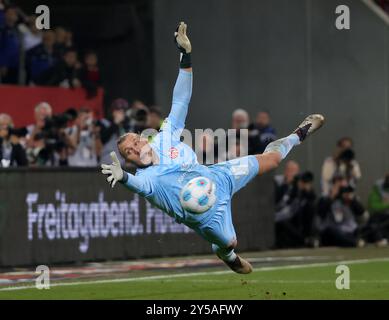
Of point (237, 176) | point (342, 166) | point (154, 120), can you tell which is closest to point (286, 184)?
point (342, 166)

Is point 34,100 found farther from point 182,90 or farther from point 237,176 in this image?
point 237,176

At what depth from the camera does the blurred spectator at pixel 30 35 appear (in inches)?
818

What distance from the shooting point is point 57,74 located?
21.2 m

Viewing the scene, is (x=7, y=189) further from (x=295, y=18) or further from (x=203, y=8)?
(x=295, y=18)

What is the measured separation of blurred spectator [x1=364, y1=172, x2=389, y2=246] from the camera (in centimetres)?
2239

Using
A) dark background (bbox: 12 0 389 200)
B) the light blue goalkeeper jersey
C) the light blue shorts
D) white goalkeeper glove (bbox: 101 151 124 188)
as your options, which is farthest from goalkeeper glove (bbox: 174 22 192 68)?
dark background (bbox: 12 0 389 200)

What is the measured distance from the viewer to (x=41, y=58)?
2105cm

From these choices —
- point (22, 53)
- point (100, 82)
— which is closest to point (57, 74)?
point (22, 53)

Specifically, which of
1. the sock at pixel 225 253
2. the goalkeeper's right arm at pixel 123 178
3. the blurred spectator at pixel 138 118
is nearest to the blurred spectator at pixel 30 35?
the blurred spectator at pixel 138 118

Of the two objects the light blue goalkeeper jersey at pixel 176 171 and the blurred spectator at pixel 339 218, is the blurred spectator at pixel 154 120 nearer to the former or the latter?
the blurred spectator at pixel 339 218

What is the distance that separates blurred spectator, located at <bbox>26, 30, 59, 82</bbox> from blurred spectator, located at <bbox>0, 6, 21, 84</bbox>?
277 millimetres

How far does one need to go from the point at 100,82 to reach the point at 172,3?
238cm

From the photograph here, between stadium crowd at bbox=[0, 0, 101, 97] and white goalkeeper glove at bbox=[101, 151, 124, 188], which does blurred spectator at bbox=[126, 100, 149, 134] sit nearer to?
stadium crowd at bbox=[0, 0, 101, 97]

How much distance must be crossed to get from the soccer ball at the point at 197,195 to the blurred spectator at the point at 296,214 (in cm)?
892
